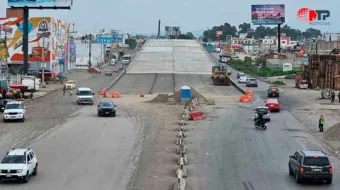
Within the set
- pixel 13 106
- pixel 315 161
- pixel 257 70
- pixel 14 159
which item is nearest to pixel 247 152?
pixel 315 161

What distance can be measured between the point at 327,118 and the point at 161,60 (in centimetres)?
10039

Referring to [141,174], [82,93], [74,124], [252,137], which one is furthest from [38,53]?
[141,174]

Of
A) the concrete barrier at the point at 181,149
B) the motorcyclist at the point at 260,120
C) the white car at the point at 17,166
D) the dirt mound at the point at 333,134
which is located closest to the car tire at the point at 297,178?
the concrete barrier at the point at 181,149

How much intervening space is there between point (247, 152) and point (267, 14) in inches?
5093

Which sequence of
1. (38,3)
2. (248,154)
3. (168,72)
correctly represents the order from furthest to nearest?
(168,72) → (38,3) → (248,154)

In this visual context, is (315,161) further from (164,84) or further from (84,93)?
(164,84)

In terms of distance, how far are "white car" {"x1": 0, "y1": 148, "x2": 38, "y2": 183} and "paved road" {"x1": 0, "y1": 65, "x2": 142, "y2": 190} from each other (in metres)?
0.33

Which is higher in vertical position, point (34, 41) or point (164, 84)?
point (34, 41)

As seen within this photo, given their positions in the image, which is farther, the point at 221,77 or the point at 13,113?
the point at 221,77

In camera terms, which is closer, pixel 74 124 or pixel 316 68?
pixel 74 124

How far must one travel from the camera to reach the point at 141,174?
28.2 m

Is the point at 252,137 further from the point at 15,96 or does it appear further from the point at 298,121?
the point at 15,96

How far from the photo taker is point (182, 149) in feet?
113

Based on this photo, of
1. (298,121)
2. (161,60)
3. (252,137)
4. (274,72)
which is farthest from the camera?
(161,60)
